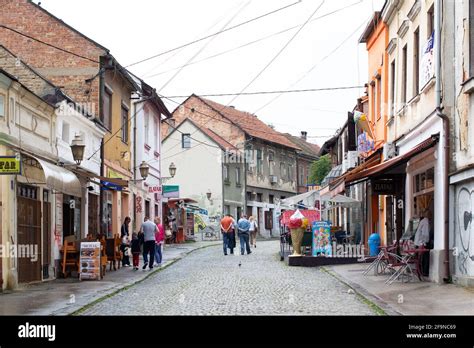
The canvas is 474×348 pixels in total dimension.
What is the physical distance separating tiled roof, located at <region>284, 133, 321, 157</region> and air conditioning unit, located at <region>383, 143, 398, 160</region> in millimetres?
45125

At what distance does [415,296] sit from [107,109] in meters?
15.5

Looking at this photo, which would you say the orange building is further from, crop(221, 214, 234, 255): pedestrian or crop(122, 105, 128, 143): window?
crop(122, 105, 128, 143): window

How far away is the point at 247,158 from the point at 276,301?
44121 mm

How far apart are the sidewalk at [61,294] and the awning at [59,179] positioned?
82.9 inches

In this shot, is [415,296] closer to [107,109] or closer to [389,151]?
[389,151]

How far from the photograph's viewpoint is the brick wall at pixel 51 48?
2525 centimetres

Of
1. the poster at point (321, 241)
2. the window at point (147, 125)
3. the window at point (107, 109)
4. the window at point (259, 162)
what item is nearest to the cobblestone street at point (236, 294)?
the poster at point (321, 241)

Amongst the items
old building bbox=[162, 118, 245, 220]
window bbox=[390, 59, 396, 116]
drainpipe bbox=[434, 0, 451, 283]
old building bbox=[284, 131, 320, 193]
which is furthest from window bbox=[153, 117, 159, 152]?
old building bbox=[284, 131, 320, 193]

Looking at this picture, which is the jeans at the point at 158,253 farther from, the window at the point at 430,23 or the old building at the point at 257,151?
the old building at the point at 257,151

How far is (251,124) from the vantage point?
199 ft

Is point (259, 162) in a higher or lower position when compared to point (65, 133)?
higher

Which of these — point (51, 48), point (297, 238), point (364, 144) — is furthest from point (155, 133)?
point (297, 238)

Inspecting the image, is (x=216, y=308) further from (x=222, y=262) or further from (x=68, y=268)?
(x=222, y=262)

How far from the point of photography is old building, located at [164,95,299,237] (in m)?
56.9
